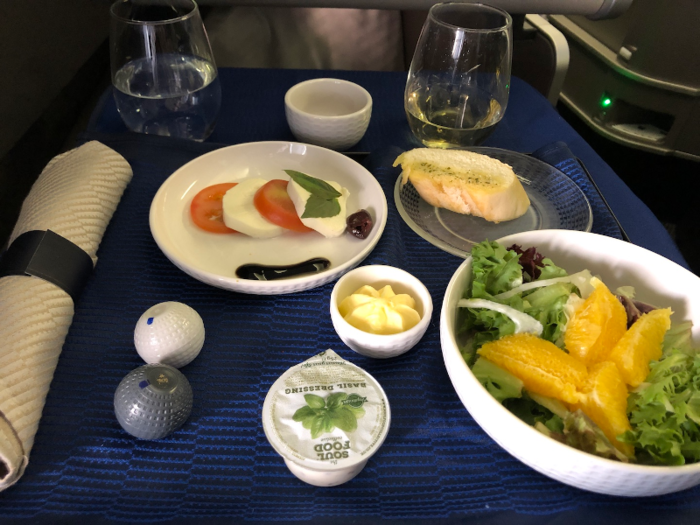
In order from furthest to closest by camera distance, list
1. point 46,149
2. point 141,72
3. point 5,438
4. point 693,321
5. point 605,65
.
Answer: point 605,65, point 46,149, point 141,72, point 693,321, point 5,438

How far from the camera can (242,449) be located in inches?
19.8

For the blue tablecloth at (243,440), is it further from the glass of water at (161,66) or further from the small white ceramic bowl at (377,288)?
the glass of water at (161,66)

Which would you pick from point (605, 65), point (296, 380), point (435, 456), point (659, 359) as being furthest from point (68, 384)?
point (605, 65)

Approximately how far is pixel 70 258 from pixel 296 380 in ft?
1.10

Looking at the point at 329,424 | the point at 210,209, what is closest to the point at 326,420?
the point at 329,424

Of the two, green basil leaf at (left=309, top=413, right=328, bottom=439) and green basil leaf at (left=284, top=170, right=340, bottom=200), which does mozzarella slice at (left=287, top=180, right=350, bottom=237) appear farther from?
green basil leaf at (left=309, top=413, right=328, bottom=439)

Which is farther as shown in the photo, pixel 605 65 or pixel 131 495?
pixel 605 65

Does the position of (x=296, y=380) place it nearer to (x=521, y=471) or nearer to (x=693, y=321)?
(x=521, y=471)

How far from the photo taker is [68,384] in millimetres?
542

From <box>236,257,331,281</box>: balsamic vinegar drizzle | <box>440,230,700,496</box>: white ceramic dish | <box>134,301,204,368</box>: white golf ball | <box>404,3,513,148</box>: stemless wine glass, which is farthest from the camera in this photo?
<box>404,3,513,148</box>: stemless wine glass

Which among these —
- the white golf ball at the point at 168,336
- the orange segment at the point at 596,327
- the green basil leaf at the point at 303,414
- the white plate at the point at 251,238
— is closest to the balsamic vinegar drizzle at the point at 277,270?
the white plate at the point at 251,238

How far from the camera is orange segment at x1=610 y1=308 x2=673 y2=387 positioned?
18.9 inches

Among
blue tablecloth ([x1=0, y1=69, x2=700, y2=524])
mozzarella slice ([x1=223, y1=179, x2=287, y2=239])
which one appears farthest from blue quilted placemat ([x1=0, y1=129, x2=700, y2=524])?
mozzarella slice ([x1=223, y1=179, x2=287, y2=239])

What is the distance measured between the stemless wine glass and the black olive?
0.26 metres
